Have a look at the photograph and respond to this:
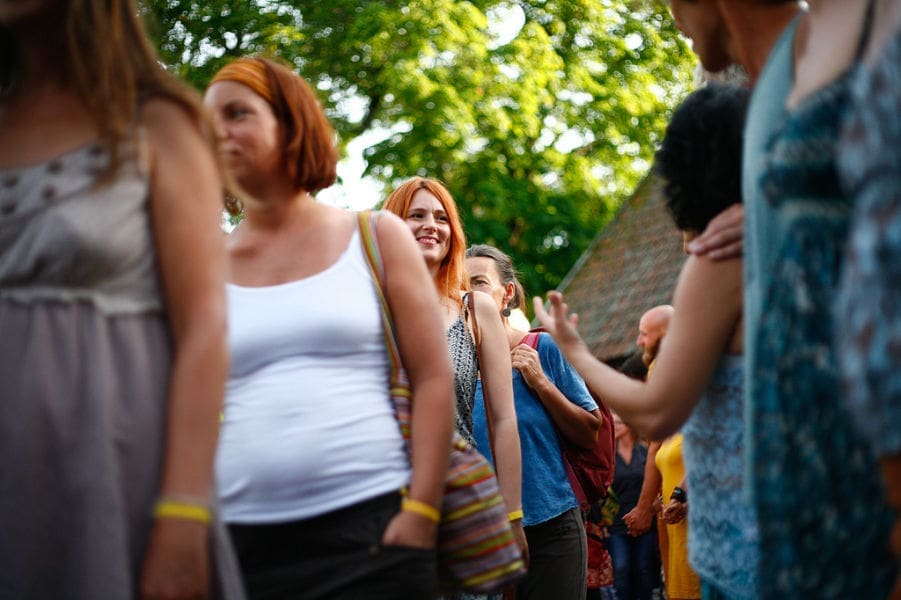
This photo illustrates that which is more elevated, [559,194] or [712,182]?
[712,182]

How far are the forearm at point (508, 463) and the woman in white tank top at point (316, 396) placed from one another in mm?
1852

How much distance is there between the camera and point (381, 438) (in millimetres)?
3061

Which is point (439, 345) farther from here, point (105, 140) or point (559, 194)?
point (559, 194)

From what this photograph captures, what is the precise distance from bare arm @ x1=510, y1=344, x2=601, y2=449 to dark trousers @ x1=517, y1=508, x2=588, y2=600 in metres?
0.36

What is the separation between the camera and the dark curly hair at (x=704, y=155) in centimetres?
301

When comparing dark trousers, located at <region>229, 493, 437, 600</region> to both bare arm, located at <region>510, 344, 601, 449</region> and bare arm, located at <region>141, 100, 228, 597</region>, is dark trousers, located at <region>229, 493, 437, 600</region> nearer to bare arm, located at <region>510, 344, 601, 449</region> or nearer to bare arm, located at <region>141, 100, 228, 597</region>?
bare arm, located at <region>141, 100, 228, 597</region>

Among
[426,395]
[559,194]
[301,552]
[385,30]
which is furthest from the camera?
[559,194]

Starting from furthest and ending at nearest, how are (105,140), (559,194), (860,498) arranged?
(559,194) < (105,140) < (860,498)

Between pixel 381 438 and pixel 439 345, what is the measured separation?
320 millimetres

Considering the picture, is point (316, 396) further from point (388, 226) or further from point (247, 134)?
point (247, 134)

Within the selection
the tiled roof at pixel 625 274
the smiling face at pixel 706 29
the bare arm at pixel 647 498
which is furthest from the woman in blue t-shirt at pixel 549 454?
the tiled roof at pixel 625 274

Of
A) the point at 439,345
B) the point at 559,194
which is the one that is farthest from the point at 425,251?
the point at 559,194

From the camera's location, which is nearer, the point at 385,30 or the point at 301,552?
the point at 301,552

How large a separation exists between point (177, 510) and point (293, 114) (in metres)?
1.45
